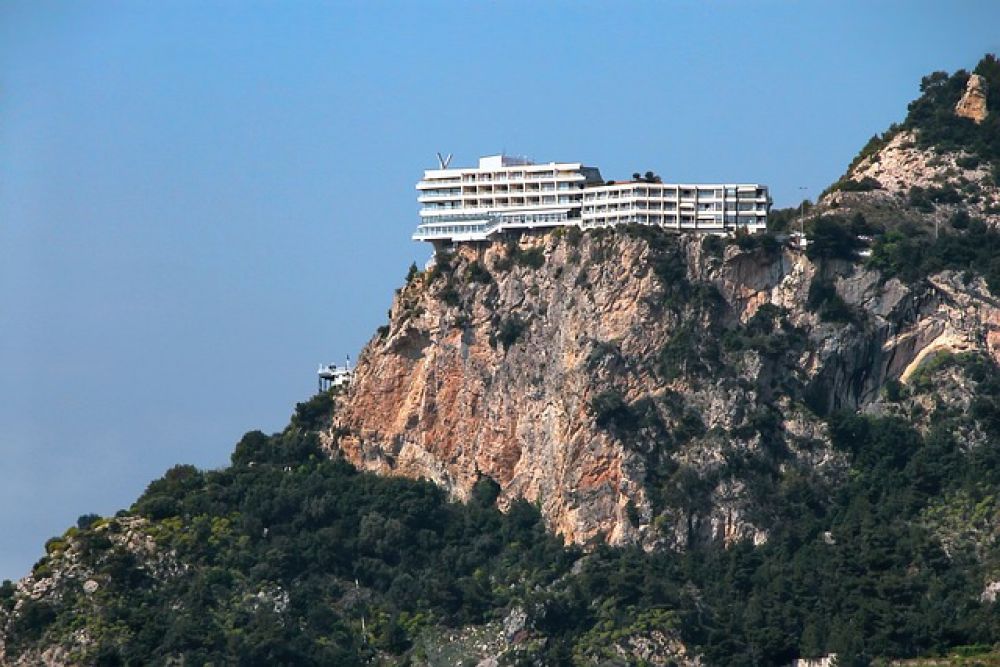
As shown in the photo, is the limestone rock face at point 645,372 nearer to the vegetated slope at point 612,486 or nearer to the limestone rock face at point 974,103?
the vegetated slope at point 612,486

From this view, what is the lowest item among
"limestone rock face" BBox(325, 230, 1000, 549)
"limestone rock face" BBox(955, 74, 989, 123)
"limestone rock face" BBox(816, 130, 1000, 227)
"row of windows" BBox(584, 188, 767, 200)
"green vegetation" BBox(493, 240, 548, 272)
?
"limestone rock face" BBox(325, 230, 1000, 549)

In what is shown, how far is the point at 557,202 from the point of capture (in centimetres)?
17150

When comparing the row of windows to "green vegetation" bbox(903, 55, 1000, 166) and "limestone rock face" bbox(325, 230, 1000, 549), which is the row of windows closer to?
"limestone rock face" bbox(325, 230, 1000, 549)

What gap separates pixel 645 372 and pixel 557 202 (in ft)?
33.7

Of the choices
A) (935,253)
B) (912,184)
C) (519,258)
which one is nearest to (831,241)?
(935,253)

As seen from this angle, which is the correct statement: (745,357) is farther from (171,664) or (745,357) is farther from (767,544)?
(171,664)

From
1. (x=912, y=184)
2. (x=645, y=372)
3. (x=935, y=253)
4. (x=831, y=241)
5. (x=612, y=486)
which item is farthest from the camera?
(x=912, y=184)

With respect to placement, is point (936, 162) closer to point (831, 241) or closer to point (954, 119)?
point (954, 119)

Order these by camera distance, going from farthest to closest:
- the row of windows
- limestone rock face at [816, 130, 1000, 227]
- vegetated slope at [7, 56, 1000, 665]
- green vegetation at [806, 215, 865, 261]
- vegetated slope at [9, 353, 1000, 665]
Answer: limestone rock face at [816, 130, 1000, 227], the row of windows, green vegetation at [806, 215, 865, 261], vegetated slope at [7, 56, 1000, 665], vegetated slope at [9, 353, 1000, 665]

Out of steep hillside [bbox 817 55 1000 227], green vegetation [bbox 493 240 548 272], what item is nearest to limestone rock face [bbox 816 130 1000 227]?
steep hillside [bbox 817 55 1000 227]

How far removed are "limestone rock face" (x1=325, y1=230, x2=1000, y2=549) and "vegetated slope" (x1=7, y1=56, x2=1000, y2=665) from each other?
126 millimetres

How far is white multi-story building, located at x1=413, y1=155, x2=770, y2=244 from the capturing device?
168875 millimetres

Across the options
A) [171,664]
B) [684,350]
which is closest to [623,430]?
[684,350]

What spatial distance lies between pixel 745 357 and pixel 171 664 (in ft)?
93.7
